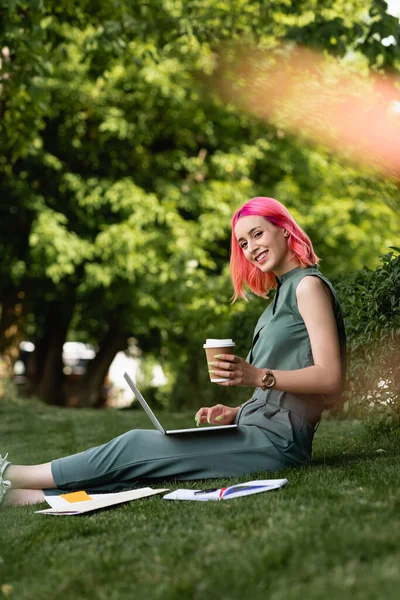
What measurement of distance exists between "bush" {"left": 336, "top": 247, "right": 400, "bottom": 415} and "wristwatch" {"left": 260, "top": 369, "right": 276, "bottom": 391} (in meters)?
1.35

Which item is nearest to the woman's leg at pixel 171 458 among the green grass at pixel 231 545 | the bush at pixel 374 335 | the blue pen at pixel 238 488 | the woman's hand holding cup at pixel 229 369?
Answer: the green grass at pixel 231 545

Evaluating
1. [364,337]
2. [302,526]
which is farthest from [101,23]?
[302,526]

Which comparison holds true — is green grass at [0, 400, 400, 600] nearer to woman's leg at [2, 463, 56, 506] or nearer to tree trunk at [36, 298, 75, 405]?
woman's leg at [2, 463, 56, 506]

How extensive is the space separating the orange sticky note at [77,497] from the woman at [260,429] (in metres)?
0.12

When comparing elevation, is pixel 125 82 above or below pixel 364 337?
below

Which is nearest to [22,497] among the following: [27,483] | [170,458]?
[27,483]

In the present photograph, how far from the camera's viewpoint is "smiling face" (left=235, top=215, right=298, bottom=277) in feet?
15.1

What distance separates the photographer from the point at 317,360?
423cm

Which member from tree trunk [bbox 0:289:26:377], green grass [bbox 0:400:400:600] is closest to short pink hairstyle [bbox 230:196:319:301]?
green grass [bbox 0:400:400:600]

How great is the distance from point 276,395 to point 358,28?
519 cm

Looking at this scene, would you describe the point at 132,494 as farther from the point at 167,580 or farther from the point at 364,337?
the point at 364,337

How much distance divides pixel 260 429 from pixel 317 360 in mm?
542

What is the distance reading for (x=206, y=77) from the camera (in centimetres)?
1731

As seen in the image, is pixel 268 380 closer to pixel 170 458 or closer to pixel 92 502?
pixel 170 458
